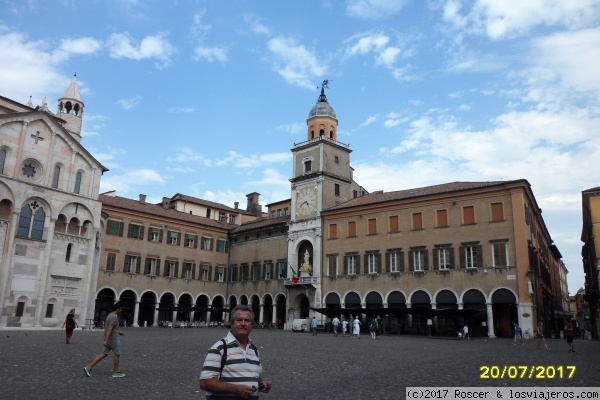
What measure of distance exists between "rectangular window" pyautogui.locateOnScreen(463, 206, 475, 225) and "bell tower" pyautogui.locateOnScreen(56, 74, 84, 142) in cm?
3210

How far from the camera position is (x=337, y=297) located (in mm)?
44312

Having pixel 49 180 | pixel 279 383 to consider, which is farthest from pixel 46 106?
pixel 279 383

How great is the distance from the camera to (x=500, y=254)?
3578 cm

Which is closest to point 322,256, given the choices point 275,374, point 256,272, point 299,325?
point 299,325

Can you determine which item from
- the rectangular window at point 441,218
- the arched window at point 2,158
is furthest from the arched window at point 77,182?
the rectangular window at point 441,218

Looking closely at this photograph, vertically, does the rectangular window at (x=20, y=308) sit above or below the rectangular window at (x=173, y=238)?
below

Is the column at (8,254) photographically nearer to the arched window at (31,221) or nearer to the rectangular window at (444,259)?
the arched window at (31,221)

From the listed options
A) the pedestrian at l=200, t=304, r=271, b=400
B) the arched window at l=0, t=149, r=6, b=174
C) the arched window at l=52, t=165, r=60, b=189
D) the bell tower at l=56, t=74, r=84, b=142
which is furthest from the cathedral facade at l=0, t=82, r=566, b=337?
the pedestrian at l=200, t=304, r=271, b=400

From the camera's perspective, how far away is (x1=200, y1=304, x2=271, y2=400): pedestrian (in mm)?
3881

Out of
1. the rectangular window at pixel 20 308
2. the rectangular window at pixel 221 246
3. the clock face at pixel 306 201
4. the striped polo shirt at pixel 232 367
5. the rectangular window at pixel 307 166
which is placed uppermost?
the rectangular window at pixel 307 166

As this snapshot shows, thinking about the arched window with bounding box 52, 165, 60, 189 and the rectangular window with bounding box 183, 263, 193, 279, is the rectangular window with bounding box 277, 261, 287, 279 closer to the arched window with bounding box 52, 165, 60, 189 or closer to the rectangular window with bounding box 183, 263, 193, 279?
the rectangular window with bounding box 183, 263, 193, 279

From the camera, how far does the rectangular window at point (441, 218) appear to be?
1545 inches

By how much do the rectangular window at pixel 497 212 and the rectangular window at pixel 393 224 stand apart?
25.1 feet

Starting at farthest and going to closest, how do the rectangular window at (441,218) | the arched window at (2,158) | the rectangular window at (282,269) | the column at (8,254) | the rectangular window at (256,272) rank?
the rectangular window at (256,272) → the rectangular window at (282,269) → the rectangular window at (441,218) → the arched window at (2,158) → the column at (8,254)
